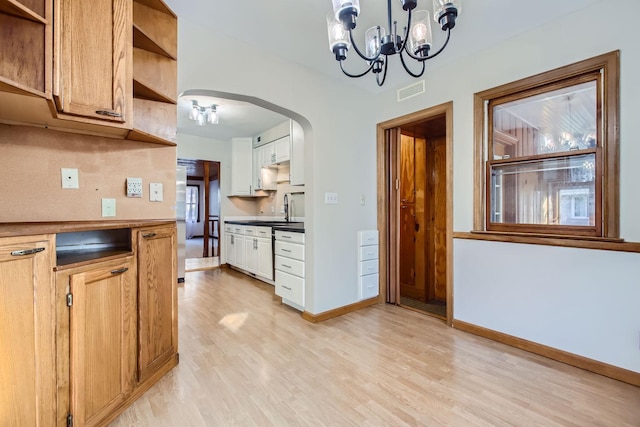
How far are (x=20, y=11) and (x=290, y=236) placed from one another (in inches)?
95.0

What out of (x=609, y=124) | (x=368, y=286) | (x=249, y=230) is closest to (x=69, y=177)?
(x=368, y=286)

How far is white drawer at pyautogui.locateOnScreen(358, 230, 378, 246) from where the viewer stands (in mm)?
3171

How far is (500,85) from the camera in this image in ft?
7.77

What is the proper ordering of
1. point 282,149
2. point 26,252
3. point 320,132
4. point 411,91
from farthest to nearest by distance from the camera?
point 282,149 < point 411,91 < point 320,132 < point 26,252

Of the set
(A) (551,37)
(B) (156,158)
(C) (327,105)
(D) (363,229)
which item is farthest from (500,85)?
(B) (156,158)

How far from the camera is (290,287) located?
3.06 metres

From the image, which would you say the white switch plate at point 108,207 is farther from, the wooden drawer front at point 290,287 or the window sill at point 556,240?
the window sill at point 556,240

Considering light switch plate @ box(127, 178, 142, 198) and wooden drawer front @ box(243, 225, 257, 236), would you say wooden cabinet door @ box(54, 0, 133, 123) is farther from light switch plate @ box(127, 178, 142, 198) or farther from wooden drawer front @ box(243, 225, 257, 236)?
wooden drawer front @ box(243, 225, 257, 236)

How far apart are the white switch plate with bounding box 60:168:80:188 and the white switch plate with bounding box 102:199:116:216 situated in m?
0.17

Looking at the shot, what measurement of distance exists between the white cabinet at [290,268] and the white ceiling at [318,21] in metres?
1.77

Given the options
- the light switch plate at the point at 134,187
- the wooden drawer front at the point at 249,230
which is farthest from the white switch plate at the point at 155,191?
the wooden drawer front at the point at 249,230

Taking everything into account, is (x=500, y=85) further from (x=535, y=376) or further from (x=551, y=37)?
(x=535, y=376)

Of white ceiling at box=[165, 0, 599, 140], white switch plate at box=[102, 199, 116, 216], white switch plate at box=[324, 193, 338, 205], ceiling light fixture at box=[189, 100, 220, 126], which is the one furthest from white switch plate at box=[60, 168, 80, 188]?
ceiling light fixture at box=[189, 100, 220, 126]

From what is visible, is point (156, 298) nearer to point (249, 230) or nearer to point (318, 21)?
point (318, 21)
